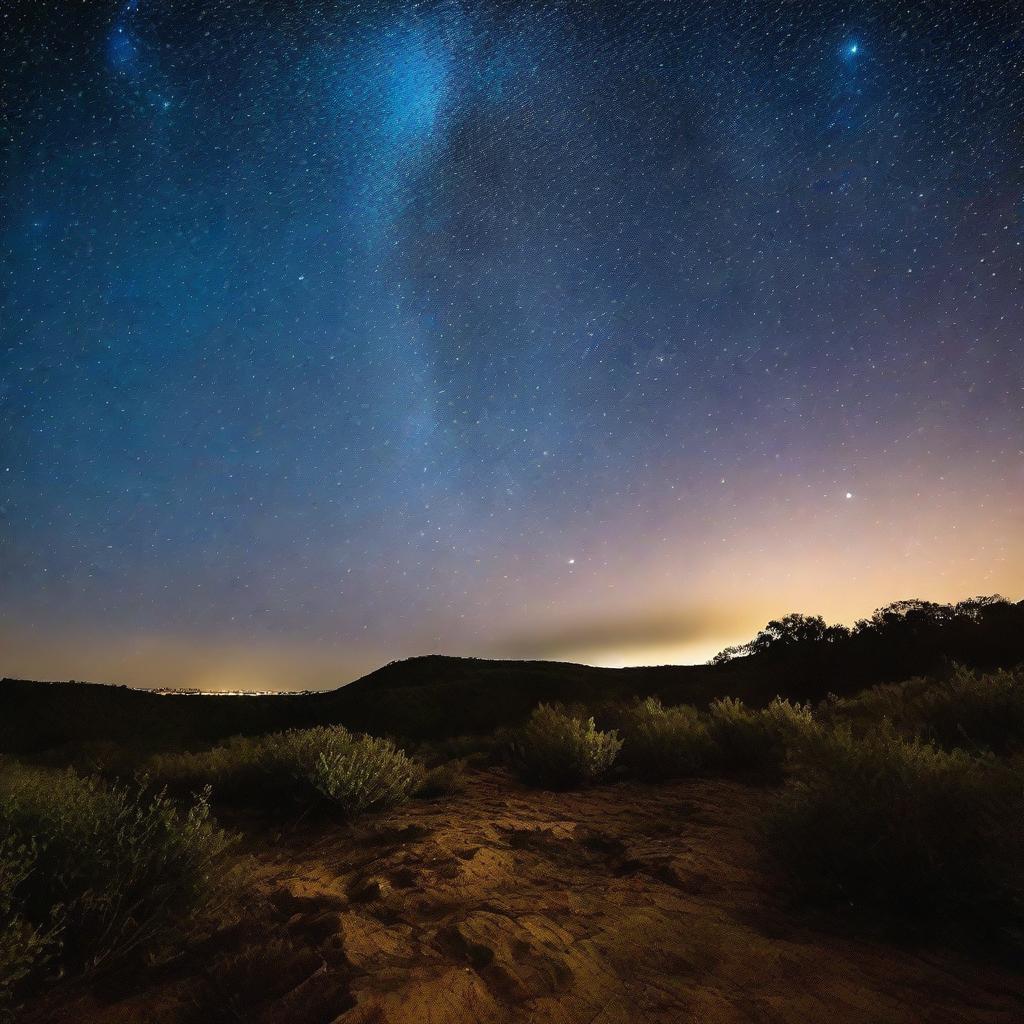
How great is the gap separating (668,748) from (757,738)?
137 centimetres

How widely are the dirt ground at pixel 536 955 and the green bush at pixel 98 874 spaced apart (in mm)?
289

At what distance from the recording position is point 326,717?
35344mm

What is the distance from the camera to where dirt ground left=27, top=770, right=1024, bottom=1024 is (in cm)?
247

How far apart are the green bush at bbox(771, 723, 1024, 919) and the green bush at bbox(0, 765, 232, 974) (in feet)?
13.0

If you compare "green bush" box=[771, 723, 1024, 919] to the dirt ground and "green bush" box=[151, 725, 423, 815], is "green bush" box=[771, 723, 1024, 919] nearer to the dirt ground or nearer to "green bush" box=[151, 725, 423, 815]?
the dirt ground

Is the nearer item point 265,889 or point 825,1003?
point 825,1003

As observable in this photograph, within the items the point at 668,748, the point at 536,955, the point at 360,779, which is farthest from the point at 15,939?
the point at 668,748

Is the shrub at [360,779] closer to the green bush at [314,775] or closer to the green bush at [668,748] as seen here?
the green bush at [314,775]

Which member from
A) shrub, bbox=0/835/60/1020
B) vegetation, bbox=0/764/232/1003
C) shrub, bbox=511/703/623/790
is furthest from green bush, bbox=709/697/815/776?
shrub, bbox=0/835/60/1020

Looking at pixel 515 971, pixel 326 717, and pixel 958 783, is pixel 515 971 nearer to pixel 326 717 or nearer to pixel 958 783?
pixel 958 783

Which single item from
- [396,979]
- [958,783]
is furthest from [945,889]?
[396,979]

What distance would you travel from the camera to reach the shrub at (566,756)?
7.80 m

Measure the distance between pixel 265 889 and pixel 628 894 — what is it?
8.44 feet

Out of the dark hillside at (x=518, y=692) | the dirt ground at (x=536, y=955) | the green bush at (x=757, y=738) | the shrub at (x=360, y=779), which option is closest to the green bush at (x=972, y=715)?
the green bush at (x=757, y=738)
